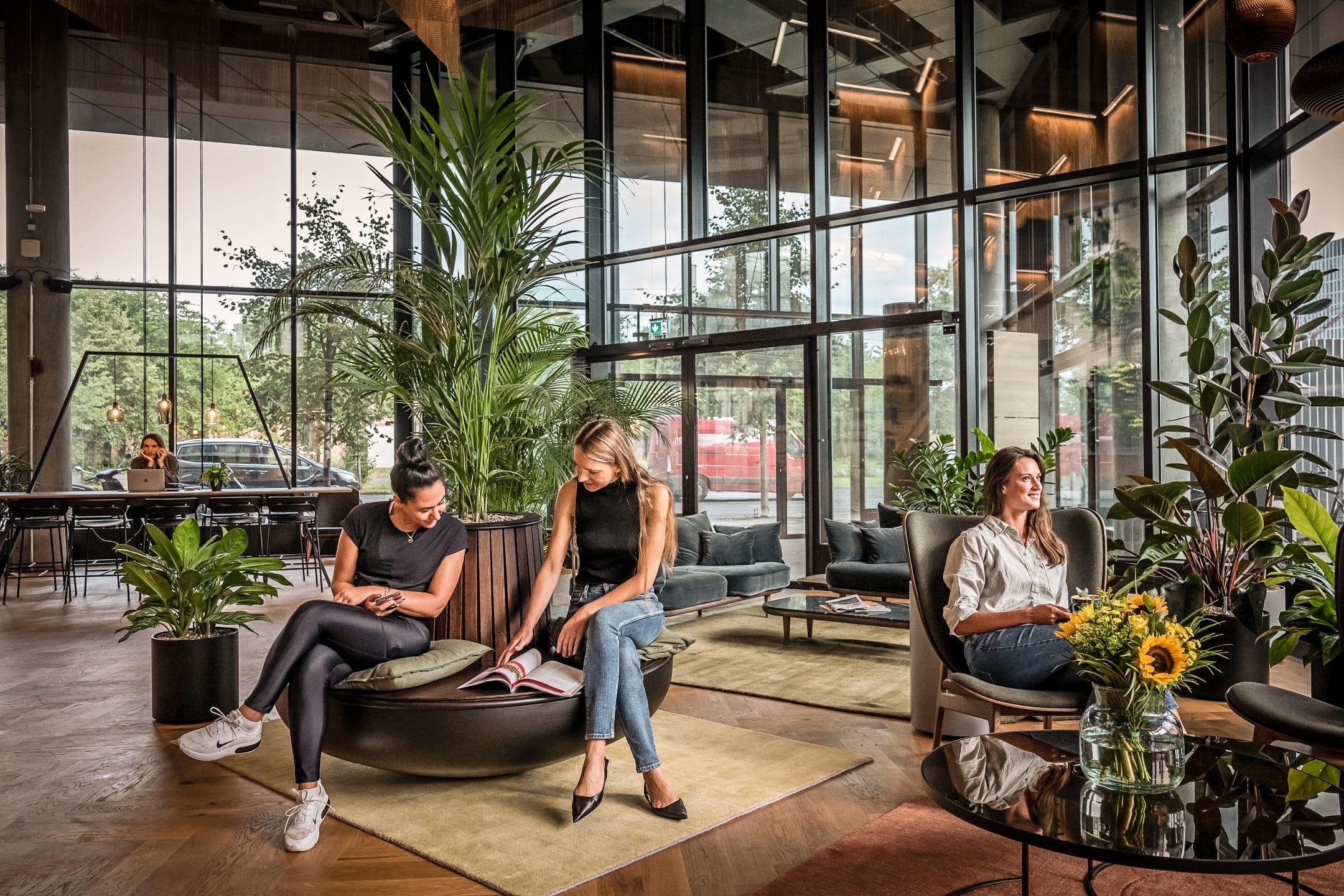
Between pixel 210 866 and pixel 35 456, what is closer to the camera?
pixel 210 866

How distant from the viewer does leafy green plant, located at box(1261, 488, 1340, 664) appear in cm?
370

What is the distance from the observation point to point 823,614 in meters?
5.60

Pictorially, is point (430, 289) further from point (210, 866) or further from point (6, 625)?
point (6, 625)

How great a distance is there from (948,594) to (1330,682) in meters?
1.60

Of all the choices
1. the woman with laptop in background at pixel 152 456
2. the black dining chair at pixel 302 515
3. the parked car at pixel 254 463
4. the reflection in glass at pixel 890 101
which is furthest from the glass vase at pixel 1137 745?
the parked car at pixel 254 463

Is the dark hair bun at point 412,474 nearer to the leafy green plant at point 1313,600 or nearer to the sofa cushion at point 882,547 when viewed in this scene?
the leafy green plant at point 1313,600

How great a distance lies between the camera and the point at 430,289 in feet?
12.5

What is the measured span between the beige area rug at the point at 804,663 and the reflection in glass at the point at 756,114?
13.8ft

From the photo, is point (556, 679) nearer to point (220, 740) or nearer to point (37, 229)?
point (220, 740)

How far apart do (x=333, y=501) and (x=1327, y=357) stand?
8.60m

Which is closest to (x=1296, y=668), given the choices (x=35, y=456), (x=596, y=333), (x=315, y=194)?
(x=596, y=333)

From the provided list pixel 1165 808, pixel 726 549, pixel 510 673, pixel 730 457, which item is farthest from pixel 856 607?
pixel 730 457

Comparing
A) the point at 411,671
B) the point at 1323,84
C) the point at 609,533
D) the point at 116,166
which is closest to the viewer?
the point at 1323,84

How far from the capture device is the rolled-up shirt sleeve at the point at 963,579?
342 centimetres
